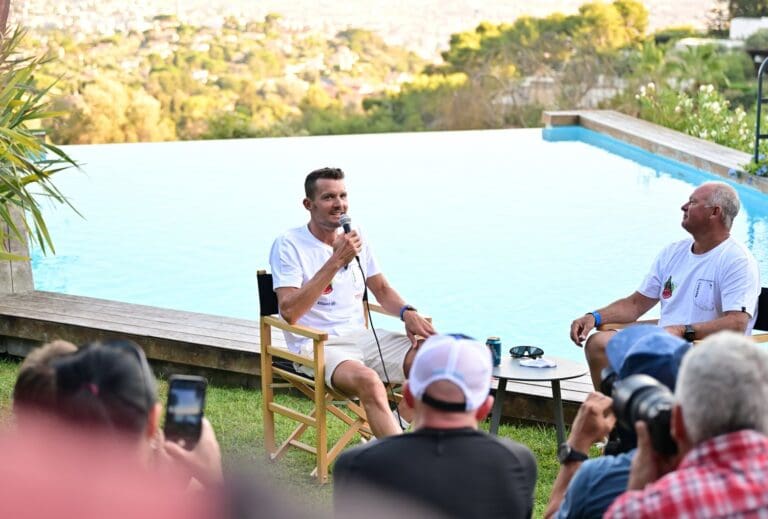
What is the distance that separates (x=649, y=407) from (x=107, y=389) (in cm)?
98

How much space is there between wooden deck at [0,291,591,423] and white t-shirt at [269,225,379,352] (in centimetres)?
79

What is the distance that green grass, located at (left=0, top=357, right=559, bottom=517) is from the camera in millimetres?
4180

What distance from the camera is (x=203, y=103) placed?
20.2 metres

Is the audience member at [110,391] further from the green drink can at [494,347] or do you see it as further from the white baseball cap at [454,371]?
the green drink can at [494,347]

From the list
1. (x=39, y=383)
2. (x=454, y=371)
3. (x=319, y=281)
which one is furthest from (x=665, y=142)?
(x=39, y=383)

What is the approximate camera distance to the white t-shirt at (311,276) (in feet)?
14.4

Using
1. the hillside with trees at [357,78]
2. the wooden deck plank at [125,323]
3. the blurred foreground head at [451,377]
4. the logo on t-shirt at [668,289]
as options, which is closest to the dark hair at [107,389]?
the blurred foreground head at [451,377]

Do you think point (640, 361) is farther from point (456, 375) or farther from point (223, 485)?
point (223, 485)

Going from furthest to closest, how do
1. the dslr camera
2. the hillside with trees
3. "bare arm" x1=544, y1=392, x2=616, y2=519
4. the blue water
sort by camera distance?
the hillside with trees → the blue water → "bare arm" x1=544, y1=392, x2=616, y2=519 → the dslr camera

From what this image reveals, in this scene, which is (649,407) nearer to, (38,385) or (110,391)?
(110,391)

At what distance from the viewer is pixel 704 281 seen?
14.3 ft

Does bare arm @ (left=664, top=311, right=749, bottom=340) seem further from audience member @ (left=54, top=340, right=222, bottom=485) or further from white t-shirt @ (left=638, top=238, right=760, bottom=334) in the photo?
audience member @ (left=54, top=340, right=222, bottom=485)

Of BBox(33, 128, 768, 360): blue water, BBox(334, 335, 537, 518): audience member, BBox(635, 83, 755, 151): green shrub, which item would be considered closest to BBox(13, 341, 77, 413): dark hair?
BBox(334, 335, 537, 518): audience member

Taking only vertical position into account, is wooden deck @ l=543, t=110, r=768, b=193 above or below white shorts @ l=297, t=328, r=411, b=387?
below
